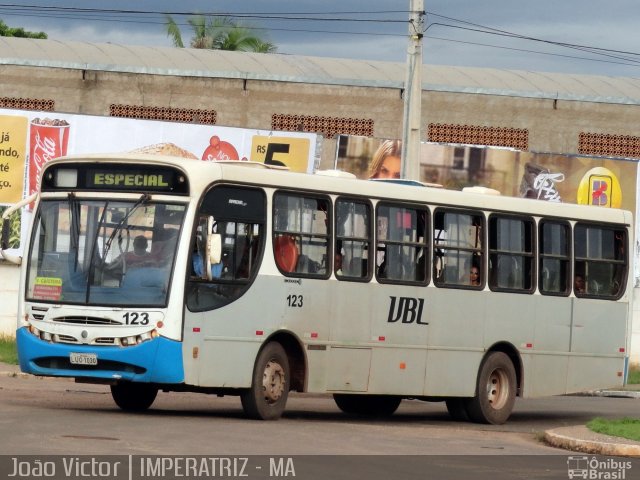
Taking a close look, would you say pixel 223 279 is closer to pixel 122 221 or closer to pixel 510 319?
pixel 122 221

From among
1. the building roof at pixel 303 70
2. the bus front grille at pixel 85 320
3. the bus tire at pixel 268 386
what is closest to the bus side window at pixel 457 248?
the bus tire at pixel 268 386

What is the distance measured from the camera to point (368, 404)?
20922 millimetres

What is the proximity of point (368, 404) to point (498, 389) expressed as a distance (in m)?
1.83

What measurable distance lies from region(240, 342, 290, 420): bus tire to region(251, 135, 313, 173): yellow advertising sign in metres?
14.7

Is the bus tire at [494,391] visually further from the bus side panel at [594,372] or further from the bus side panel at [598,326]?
the bus side panel at [598,326]

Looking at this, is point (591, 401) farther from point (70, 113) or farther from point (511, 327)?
point (70, 113)

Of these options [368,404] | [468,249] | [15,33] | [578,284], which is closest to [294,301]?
[468,249]

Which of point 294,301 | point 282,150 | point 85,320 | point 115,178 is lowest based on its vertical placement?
point 85,320

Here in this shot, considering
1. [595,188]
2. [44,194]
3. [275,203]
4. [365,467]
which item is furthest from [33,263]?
[595,188]

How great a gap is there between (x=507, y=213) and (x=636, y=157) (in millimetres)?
15403

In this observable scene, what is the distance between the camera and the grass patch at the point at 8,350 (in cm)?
2659

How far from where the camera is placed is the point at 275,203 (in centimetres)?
1734

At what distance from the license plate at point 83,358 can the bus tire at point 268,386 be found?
1734mm

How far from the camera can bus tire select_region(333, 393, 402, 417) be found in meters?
20.9
